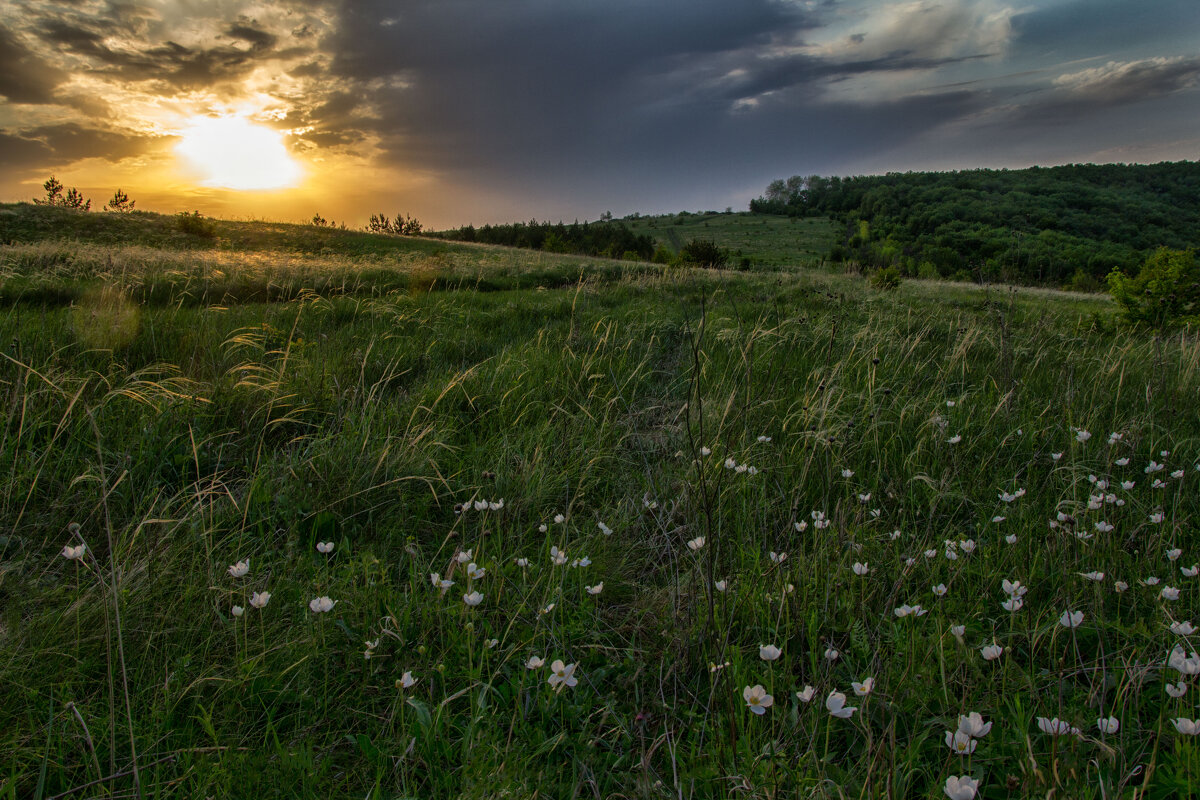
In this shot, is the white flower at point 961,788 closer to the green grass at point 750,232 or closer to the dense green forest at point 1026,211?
the dense green forest at point 1026,211

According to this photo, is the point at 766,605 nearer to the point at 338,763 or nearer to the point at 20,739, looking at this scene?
the point at 338,763

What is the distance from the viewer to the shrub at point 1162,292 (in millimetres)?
7848

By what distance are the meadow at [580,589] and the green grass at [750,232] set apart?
190ft

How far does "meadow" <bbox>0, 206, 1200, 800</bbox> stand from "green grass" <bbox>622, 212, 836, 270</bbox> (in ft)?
190

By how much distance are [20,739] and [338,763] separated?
796 millimetres

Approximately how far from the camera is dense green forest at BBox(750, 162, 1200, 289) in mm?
40656

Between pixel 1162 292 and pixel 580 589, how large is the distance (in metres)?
10.5

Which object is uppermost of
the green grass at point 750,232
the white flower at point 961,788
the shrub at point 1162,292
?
the green grass at point 750,232

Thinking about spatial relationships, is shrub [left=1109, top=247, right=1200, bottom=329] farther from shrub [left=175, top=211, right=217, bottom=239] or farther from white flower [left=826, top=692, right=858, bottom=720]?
shrub [left=175, top=211, right=217, bottom=239]

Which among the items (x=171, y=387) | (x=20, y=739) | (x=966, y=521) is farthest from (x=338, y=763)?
(x=171, y=387)

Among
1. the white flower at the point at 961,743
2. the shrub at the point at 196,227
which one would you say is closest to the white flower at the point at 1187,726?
the white flower at the point at 961,743

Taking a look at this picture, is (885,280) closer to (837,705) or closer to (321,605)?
(837,705)

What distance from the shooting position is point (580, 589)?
211 centimetres

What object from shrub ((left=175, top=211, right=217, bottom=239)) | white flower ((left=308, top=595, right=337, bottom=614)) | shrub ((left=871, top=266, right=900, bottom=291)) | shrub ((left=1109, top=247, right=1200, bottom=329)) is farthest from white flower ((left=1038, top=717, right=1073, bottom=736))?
shrub ((left=175, top=211, right=217, bottom=239))
